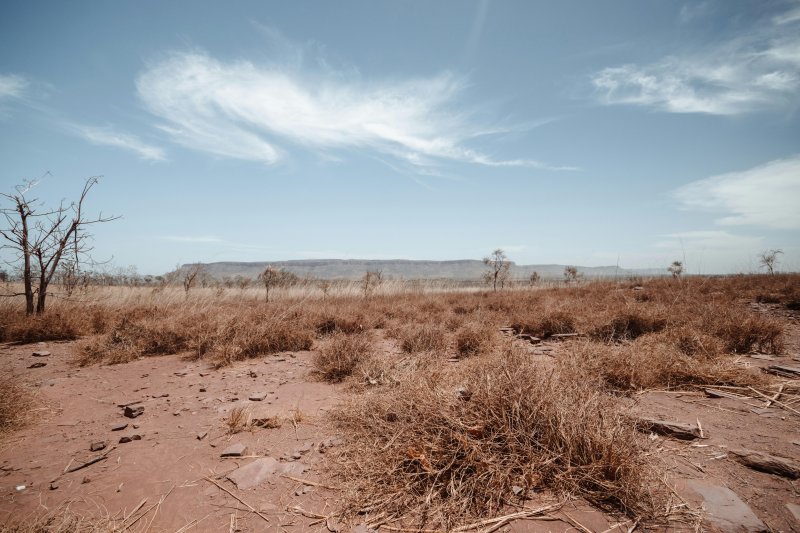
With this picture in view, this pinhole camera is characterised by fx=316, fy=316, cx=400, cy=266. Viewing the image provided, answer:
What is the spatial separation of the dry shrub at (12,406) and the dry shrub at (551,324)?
23.7 feet

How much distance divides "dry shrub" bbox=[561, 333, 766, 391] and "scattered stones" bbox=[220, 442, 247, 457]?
339 cm

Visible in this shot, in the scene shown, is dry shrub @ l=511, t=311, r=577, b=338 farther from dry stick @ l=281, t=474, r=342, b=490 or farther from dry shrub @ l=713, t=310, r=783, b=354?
dry stick @ l=281, t=474, r=342, b=490

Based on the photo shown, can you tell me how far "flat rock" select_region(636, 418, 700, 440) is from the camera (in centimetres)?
261

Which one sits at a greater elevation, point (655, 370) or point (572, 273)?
point (572, 273)

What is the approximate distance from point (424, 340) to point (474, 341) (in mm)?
907

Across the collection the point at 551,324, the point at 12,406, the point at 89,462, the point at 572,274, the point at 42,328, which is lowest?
the point at 89,462

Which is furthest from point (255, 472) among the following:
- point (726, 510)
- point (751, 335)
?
point (751, 335)

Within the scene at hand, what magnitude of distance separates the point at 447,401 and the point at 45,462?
131 inches

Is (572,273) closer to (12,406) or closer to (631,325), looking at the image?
(631,325)

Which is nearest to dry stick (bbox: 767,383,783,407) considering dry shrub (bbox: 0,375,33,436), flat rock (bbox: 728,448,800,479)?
flat rock (bbox: 728,448,800,479)

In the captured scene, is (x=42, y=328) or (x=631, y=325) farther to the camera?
(x=42, y=328)

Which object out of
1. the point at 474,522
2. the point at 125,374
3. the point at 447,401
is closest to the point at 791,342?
the point at 447,401

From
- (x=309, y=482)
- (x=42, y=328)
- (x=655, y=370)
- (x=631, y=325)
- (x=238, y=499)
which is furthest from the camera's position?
(x=42, y=328)

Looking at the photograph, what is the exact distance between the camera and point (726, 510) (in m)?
1.80
